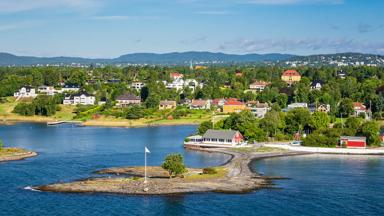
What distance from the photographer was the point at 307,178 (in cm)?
3553

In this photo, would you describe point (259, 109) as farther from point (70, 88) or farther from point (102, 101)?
point (70, 88)

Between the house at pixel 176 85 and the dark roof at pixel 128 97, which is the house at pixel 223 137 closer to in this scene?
the dark roof at pixel 128 97

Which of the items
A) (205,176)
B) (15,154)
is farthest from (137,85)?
(205,176)

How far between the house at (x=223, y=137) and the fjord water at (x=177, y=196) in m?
2.60

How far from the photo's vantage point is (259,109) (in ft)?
235

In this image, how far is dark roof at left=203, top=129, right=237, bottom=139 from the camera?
160ft

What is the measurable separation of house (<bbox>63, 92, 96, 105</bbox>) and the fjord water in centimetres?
2945

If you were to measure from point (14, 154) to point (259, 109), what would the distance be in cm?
3533

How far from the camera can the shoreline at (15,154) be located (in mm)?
42500

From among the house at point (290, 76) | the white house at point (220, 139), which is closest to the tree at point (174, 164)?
the white house at point (220, 139)

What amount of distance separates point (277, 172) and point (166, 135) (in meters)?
21.7

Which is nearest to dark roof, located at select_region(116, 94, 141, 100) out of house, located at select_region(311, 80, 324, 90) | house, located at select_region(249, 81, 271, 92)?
house, located at select_region(249, 81, 271, 92)

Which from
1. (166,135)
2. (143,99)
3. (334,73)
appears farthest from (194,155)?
(334,73)

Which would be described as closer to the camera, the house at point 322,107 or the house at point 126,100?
the house at point 322,107
